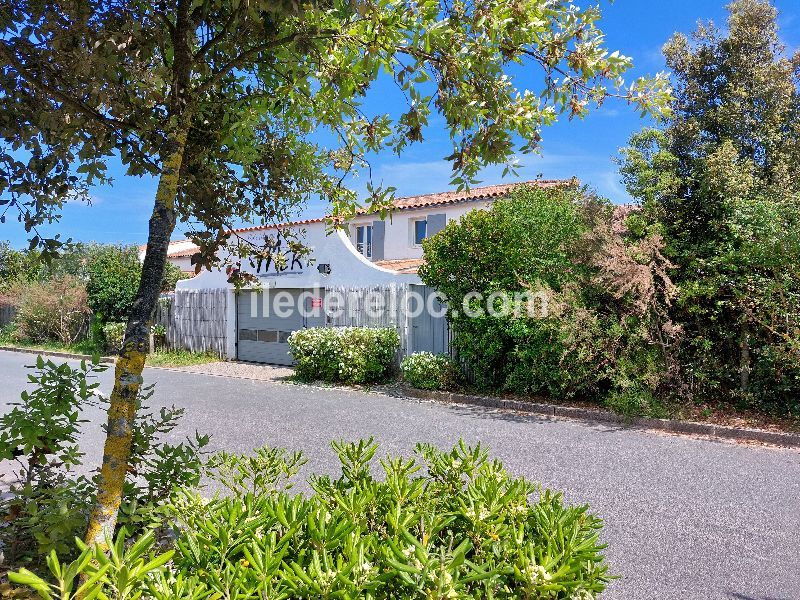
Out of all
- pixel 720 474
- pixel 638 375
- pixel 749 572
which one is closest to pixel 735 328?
pixel 638 375

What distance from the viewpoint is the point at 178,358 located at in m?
18.0

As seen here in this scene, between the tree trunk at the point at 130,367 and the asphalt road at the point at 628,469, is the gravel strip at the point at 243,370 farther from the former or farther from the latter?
the tree trunk at the point at 130,367

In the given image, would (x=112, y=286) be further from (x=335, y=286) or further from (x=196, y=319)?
(x=335, y=286)

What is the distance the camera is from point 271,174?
401 cm

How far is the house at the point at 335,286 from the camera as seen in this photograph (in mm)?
13305

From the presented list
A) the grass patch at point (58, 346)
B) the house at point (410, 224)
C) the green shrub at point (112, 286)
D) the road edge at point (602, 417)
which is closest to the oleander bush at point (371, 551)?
the road edge at point (602, 417)

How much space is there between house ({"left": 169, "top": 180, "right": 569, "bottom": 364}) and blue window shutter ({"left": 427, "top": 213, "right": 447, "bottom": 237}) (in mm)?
39

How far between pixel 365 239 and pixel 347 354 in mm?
10111

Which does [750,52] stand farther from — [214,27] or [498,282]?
[214,27]

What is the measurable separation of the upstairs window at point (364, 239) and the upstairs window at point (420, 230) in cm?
192

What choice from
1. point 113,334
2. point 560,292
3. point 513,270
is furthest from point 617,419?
point 113,334

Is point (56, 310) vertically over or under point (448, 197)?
under

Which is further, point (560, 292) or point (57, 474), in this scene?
point (560, 292)

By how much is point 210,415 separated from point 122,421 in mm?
7091
